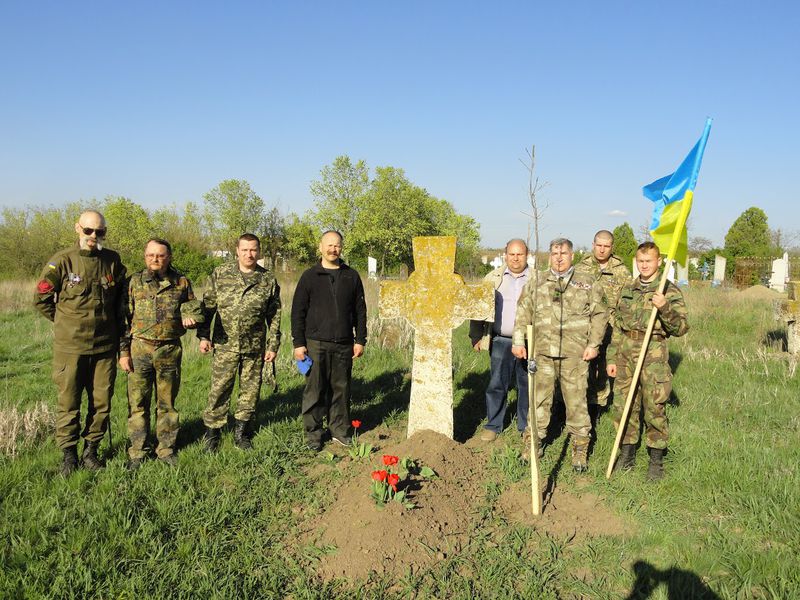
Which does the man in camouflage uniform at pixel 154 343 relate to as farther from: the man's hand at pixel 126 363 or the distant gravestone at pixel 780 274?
the distant gravestone at pixel 780 274

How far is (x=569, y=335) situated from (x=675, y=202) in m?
1.61

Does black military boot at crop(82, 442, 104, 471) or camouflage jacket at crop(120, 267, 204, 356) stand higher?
camouflage jacket at crop(120, 267, 204, 356)

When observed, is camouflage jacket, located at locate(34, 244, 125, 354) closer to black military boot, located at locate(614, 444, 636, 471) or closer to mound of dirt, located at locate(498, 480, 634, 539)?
mound of dirt, located at locate(498, 480, 634, 539)

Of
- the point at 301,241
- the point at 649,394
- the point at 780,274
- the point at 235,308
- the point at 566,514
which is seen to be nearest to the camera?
the point at 566,514

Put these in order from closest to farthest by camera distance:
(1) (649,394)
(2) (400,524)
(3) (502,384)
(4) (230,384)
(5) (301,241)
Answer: (2) (400,524)
(1) (649,394)
(4) (230,384)
(3) (502,384)
(5) (301,241)

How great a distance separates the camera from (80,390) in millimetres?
4453

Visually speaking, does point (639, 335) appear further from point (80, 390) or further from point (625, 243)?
point (625, 243)

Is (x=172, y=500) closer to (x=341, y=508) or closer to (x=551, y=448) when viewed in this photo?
(x=341, y=508)

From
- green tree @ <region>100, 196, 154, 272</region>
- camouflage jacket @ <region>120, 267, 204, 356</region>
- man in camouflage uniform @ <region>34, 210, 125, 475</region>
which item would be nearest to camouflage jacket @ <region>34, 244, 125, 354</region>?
→ man in camouflage uniform @ <region>34, 210, 125, 475</region>

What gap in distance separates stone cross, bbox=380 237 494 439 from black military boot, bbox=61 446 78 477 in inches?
122

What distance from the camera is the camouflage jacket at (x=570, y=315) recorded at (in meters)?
4.59

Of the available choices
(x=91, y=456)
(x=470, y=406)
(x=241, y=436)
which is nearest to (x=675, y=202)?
(x=470, y=406)

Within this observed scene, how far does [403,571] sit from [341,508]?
0.80 meters

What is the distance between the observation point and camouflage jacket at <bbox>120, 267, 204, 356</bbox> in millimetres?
4602
